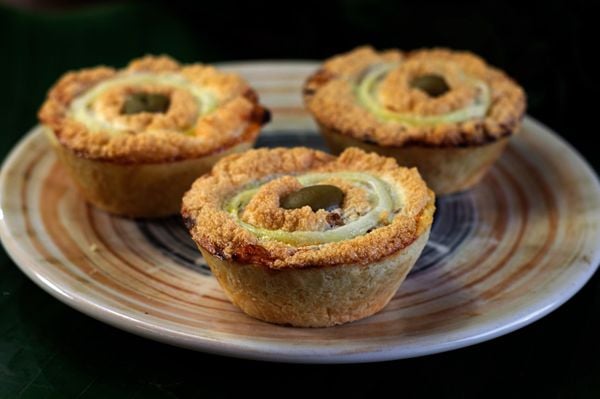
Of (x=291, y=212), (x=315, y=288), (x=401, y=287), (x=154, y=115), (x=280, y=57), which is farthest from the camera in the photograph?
(x=280, y=57)

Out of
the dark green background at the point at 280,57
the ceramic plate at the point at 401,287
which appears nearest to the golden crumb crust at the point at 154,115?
the ceramic plate at the point at 401,287

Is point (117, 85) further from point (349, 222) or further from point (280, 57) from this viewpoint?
point (280, 57)

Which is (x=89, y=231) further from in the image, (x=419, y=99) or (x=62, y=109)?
(x=419, y=99)

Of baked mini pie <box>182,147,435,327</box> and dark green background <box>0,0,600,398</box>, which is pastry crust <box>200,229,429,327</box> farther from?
dark green background <box>0,0,600,398</box>

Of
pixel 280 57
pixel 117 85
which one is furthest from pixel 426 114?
pixel 280 57

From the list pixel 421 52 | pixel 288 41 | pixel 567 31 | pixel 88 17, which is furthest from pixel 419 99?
pixel 88 17

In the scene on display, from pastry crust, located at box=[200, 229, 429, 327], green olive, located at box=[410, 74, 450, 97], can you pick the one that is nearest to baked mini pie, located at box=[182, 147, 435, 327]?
pastry crust, located at box=[200, 229, 429, 327]
